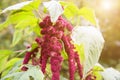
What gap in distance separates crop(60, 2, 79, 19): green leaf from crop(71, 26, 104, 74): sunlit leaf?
0.33 feet

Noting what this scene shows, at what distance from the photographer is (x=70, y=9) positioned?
4.49 feet

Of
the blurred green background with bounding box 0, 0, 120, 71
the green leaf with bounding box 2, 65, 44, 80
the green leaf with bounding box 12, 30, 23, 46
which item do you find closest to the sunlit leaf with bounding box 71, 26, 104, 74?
the green leaf with bounding box 2, 65, 44, 80

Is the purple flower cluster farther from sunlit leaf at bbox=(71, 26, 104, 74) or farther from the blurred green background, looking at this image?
the blurred green background

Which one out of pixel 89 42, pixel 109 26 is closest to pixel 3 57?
pixel 89 42

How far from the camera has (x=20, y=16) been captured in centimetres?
137

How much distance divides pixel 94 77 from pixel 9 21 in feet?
1.23

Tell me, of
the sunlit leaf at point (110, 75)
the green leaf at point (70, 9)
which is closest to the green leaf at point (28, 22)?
the green leaf at point (70, 9)

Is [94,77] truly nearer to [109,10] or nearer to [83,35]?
[83,35]

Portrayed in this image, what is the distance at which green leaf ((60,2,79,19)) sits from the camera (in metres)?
1.33

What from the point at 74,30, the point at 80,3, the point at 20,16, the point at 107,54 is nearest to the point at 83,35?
the point at 74,30

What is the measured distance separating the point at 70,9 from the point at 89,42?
0.20 m

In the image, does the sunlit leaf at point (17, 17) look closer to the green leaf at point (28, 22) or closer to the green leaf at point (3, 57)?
the green leaf at point (28, 22)

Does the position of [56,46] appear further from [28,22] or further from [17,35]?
[17,35]

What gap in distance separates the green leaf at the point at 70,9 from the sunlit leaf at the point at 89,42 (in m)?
0.10
